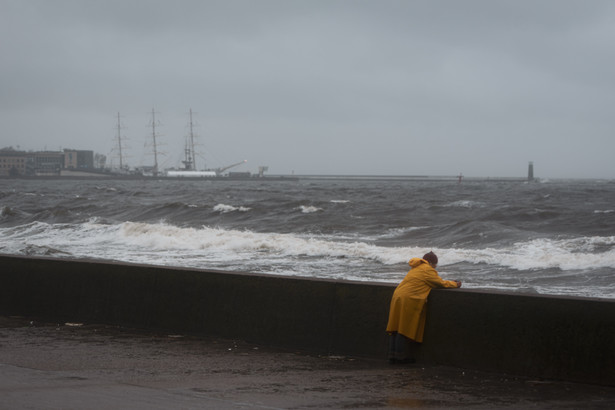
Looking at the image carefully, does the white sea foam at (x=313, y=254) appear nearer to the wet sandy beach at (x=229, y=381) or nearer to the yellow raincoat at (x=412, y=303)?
the yellow raincoat at (x=412, y=303)

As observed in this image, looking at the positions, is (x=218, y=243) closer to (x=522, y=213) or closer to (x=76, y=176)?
(x=522, y=213)

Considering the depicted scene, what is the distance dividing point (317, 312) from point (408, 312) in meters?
1.09

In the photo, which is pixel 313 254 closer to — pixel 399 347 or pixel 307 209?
pixel 399 347

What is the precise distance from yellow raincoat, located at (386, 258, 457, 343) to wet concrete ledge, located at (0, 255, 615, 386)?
0.37 ft

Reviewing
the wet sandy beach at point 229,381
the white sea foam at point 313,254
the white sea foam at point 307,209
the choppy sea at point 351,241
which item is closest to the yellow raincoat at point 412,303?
the wet sandy beach at point 229,381

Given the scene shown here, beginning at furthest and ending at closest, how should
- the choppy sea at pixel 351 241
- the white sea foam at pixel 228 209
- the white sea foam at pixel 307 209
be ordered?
the white sea foam at pixel 228 209
the white sea foam at pixel 307 209
the choppy sea at pixel 351 241

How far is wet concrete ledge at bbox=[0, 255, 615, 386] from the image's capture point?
6.61m

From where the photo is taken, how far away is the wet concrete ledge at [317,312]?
21.7ft

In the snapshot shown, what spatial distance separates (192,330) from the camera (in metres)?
8.65

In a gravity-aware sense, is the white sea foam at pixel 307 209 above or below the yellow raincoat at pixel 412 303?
below

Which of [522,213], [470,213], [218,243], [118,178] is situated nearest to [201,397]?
[218,243]

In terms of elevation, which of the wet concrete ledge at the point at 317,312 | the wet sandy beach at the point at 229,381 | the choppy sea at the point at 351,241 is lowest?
the choppy sea at the point at 351,241

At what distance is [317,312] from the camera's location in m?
7.85

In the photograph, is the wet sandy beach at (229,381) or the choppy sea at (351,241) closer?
the wet sandy beach at (229,381)
